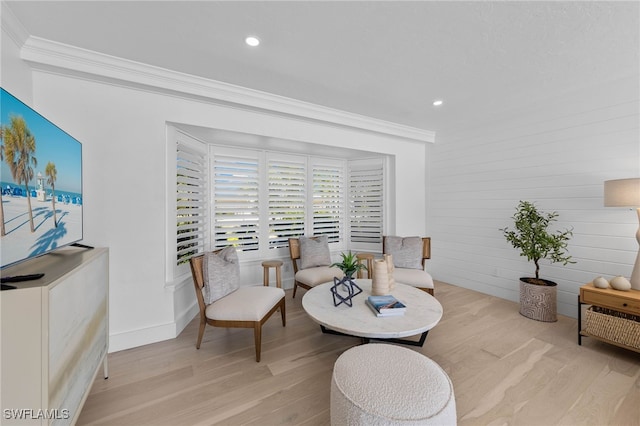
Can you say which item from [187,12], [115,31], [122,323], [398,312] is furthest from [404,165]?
[122,323]

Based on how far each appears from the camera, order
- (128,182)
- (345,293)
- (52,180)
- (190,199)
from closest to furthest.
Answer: (52,180) → (128,182) → (345,293) → (190,199)

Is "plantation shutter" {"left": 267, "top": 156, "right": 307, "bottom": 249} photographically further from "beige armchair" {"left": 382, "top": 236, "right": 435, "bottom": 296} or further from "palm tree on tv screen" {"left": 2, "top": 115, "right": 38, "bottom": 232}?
"palm tree on tv screen" {"left": 2, "top": 115, "right": 38, "bottom": 232}

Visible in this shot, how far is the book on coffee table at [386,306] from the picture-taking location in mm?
1981

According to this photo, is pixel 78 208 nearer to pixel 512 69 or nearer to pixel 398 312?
pixel 398 312

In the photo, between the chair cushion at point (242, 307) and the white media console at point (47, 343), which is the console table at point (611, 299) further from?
the white media console at point (47, 343)

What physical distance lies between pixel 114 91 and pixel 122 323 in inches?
84.6

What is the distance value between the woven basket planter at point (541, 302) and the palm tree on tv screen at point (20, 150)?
431 centimetres

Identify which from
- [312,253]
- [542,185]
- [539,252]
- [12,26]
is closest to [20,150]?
[12,26]

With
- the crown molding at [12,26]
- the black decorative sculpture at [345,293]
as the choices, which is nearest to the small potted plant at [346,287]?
the black decorative sculpture at [345,293]

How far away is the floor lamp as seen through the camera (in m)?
2.16

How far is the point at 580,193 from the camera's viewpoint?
288cm

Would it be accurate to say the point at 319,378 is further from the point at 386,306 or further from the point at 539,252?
the point at 539,252

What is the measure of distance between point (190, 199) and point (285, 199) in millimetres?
1414

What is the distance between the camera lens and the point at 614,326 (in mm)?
2178
